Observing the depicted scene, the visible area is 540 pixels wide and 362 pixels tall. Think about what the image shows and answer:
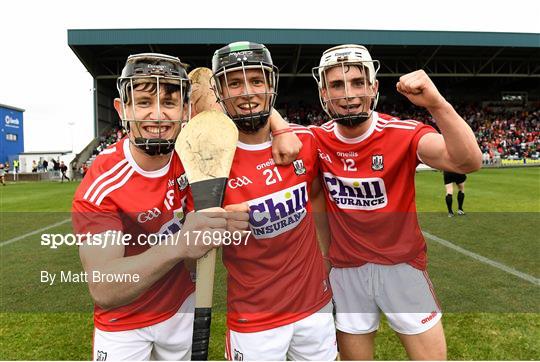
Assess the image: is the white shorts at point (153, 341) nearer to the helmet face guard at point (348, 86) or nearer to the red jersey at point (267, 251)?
the red jersey at point (267, 251)

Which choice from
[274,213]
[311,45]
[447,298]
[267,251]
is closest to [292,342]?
[267,251]

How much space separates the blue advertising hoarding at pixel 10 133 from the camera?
114ft

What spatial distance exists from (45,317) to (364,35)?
2520 cm

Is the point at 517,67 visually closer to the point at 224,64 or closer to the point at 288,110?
the point at 288,110

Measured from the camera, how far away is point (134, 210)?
1.99 meters

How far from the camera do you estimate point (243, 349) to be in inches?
85.5

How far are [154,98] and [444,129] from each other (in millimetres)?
1457

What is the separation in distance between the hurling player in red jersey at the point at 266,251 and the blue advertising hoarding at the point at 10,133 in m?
39.5

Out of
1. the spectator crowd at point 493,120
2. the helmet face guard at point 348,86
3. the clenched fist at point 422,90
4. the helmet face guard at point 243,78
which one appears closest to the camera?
the clenched fist at point 422,90

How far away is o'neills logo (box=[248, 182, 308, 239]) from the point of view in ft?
7.00

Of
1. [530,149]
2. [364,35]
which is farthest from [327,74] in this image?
[530,149]

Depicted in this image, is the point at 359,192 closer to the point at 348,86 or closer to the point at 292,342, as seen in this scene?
the point at 348,86

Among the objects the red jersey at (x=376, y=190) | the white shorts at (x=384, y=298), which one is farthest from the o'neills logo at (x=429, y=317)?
the red jersey at (x=376, y=190)

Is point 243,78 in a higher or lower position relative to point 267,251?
higher
